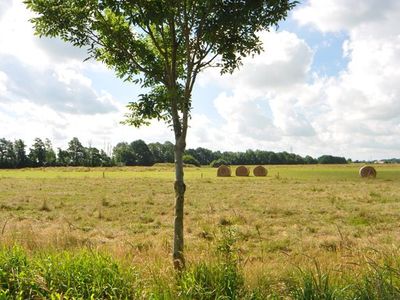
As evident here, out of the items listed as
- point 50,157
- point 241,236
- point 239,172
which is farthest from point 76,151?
point 241,236

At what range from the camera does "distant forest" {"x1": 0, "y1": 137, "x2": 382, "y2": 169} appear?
13300 cm

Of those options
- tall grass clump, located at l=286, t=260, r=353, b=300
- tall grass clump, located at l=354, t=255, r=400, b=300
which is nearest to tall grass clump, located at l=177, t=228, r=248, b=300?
tall grass clump, located at l=286, t=260, r=353, b=300

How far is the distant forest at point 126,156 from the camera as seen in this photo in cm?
13300

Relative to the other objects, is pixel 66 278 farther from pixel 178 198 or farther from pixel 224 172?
pixel 224 172

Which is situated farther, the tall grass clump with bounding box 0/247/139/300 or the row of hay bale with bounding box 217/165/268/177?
the row of hay bale with bounding box 217/165/268/177

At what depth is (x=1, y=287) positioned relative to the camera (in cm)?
626

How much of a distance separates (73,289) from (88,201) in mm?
20650

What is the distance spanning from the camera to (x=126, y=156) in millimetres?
139500

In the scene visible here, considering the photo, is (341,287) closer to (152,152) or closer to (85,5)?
(85,5)

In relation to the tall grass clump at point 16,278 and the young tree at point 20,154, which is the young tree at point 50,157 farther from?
the tall grass clump at point 16,278

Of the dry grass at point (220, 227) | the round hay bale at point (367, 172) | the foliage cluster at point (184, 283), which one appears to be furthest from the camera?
the round hay bale at point (367, 172)

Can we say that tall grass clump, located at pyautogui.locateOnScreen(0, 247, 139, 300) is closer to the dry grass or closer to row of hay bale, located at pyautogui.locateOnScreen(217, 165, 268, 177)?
the dry grass

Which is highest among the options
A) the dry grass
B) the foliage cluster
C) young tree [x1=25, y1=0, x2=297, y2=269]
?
young tree [x1=25, y1=0, x2=297, y2=269]

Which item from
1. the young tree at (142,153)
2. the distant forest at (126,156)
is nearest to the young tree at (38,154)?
the distant forest at (126,156)
